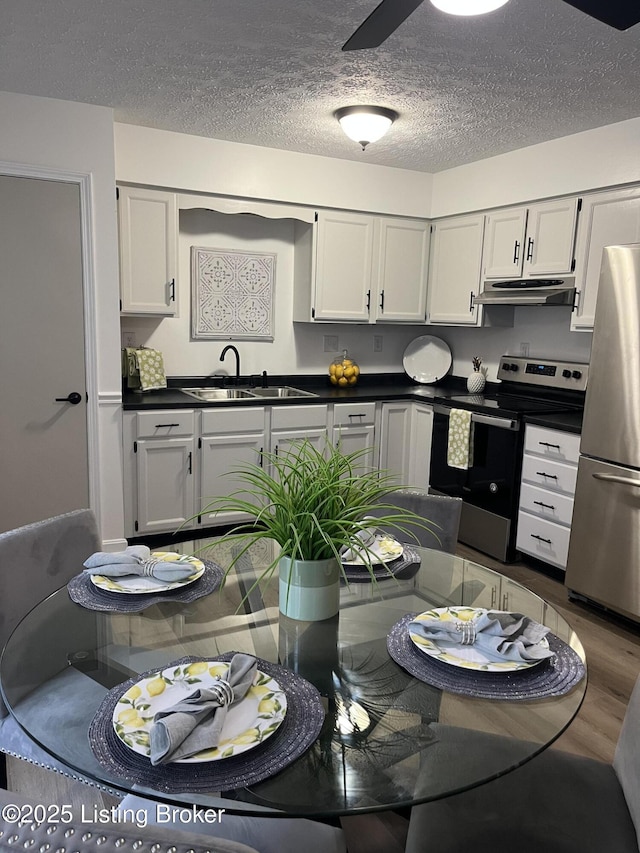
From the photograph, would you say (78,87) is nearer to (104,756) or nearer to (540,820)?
(104,756)

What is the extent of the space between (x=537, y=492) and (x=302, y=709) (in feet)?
9.06

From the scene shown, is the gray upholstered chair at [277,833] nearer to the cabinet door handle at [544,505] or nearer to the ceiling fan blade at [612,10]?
the ceiling fan blade at [612,10]

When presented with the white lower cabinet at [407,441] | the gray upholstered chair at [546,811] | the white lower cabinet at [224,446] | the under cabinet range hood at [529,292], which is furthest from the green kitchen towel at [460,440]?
the gray upholstered chair at [546,811]

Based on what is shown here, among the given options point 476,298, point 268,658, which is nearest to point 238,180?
point 476,298

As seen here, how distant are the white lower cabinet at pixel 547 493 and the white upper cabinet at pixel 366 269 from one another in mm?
1523

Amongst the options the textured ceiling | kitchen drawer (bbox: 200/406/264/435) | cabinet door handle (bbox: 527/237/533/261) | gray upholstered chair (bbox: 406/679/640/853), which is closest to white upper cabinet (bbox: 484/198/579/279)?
cabinet door handle (bbox: 527/237/533/261)

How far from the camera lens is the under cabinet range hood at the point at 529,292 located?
371 cm

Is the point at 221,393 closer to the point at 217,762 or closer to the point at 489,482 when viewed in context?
the point at 489,482

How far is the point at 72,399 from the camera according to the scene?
140 inches

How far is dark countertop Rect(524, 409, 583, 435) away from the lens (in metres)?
3.41

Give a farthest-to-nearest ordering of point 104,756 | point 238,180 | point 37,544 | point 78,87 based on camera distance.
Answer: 1. point 238,180
2. point 78,87
3. point 37,544
4. point 104,756

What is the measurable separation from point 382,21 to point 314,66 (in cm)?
111

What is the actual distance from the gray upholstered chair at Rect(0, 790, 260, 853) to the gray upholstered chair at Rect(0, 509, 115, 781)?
0.95 metres

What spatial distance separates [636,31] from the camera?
7.52ft
